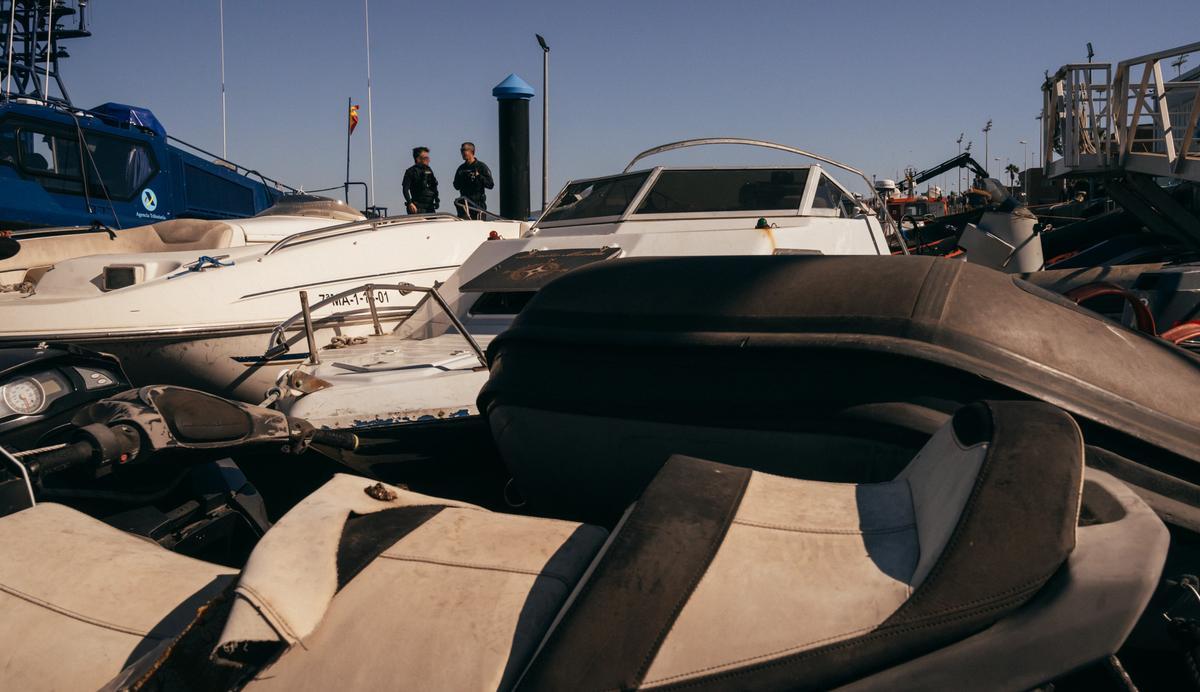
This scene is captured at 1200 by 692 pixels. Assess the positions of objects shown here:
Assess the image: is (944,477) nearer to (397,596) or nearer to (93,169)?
(397,596)

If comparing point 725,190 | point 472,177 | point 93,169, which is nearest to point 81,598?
point 725,190

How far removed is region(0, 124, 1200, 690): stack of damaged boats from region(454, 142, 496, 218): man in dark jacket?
5.68 metres

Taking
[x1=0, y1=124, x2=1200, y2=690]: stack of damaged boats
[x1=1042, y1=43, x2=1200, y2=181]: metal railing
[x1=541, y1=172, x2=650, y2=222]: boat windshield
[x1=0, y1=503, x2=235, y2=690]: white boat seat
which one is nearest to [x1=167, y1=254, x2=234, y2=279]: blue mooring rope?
[x1=541, y1=172, x2=650, y2=222]: boat windshield

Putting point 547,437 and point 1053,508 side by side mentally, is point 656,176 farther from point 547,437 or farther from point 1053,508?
point 1053,508

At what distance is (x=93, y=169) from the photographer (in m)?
10.1

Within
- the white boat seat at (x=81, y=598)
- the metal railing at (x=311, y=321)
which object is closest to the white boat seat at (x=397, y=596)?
the white boat seat at (x=81, y=598)

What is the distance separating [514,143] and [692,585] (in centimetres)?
811

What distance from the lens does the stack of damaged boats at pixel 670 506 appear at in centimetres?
111

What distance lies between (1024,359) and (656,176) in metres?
3.72

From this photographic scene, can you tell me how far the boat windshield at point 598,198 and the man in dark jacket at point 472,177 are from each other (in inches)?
124

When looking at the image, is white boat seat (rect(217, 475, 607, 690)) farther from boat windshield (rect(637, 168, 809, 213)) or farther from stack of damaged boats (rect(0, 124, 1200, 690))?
boat windshield (rect(637, 168, 809, 213))

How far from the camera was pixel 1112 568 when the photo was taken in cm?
107

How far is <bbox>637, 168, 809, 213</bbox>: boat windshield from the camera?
5.11 m

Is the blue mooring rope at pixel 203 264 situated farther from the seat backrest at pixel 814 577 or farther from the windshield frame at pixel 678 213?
the seat backrest at pixel 814 577
